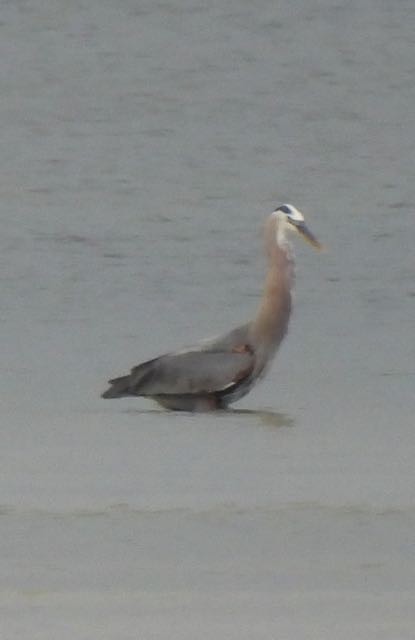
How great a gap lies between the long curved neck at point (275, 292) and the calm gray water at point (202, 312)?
0.30 metres

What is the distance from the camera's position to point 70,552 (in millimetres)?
7113

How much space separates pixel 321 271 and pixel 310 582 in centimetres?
619

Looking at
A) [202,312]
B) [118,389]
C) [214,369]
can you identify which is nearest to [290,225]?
[214,369]

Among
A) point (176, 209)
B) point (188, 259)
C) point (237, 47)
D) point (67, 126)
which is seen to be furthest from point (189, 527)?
point (237, 47)

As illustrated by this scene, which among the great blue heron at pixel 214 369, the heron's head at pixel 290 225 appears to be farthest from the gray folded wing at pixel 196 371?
the heron's head at pixel 290 225

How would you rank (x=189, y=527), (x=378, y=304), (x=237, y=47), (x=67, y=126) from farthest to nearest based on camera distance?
(x=237, y=47) < (x=67, y=126) < (x=378, y=304) < (x=189, y=527)

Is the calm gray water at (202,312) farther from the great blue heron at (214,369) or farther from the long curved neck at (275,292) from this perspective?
the long curved neck at (275,292)

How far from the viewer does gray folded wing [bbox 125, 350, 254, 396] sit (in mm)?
10002

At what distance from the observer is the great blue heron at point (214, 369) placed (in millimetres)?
9984

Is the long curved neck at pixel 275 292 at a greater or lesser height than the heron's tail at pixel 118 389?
greater

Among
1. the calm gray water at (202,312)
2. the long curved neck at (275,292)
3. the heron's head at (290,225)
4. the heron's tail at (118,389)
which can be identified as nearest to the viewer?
the calm gray water at (202,312)

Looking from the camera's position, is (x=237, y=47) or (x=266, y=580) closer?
(x=266, y=580)

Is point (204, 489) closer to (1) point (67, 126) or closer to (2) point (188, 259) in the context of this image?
(2) point (188, 259)

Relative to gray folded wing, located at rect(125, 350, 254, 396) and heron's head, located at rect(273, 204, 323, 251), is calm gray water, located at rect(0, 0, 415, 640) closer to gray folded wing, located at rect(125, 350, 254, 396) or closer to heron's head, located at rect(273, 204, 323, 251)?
gray folded wing, located at rect(125, 350, 254, 396)
